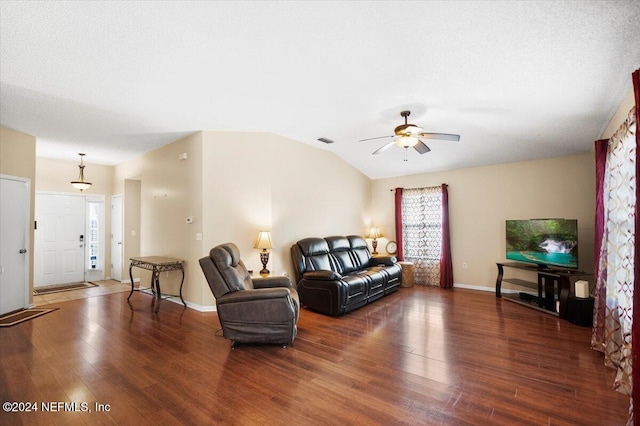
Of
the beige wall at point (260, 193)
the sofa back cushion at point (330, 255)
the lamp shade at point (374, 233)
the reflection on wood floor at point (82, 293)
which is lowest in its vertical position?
the reflection on wood floor at point (82, 293)

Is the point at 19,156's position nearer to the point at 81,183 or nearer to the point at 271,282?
the point at 81,183

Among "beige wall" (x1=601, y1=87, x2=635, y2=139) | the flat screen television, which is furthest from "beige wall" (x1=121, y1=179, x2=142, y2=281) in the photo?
"beige wall" (x1=601, y1=87, x2=635, y2=139)

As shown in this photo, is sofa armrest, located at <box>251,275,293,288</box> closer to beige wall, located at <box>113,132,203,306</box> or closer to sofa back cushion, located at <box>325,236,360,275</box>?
beige wall, located at <box>113,132,203,306</box>

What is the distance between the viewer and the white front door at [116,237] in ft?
22.1

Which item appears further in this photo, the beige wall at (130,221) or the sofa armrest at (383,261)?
the beige wall at (130,221)

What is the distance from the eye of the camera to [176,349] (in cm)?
304

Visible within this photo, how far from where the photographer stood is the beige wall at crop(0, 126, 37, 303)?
13.9 feet

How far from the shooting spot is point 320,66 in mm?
2697

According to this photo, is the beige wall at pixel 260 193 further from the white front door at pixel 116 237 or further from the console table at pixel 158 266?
the white front door at pixel 116 237

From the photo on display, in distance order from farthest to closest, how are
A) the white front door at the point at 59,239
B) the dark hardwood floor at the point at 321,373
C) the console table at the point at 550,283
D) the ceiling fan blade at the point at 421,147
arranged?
the white front door at the point at 59,239 < the console table at the point at 550,283 < the ceiling fan blade at the point at 421,147 < the dark hardwood floor at the point at 321,373

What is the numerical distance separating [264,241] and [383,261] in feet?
8.34

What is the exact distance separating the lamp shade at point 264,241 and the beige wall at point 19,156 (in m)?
3.74

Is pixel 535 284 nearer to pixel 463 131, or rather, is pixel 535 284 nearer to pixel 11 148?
pixel 463 131

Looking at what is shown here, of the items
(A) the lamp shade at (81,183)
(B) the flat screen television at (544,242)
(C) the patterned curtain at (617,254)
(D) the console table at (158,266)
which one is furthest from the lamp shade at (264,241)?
(A) the lamp shade at (81,183)
